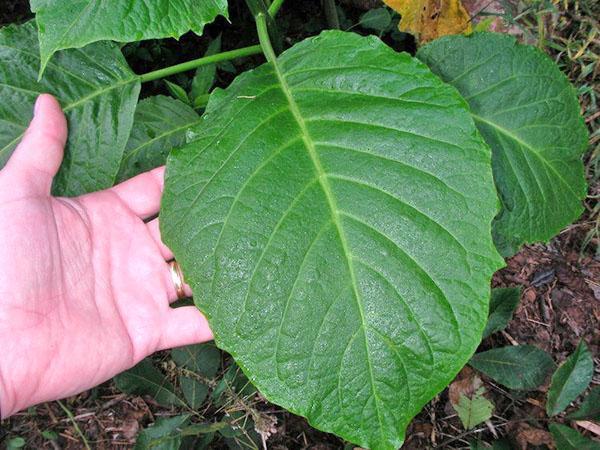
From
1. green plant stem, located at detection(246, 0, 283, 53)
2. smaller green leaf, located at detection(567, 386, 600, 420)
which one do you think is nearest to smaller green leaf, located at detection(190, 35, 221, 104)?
green plant stem, located at detection(246, 0, 283, 53)

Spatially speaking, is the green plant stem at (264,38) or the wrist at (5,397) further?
the green plant stem at (264,38)

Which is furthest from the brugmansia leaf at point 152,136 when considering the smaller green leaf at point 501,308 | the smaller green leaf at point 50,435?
the smaller green leaf at point 501,308

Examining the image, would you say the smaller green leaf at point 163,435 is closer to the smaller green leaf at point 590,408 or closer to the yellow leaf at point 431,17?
the smaller green leaf at point 590,408

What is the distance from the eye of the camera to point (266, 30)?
1293mm

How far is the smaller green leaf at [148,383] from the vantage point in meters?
1.61

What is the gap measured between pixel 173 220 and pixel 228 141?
169 millimetres

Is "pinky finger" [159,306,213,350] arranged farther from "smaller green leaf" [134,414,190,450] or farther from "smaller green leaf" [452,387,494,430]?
"smaller green leaf" [452,387,494,430]

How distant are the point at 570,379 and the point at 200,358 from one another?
0.96 meters

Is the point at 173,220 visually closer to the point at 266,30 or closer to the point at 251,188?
the point at 251,188

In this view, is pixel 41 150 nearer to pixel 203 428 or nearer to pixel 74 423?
pixel 203 428

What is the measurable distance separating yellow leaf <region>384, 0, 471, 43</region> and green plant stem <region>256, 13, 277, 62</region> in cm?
39

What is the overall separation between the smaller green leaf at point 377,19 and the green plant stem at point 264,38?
0.59 meters

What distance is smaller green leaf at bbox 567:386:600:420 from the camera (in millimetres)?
1510

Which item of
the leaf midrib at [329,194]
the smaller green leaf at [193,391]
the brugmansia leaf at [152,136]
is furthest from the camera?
the smaller green leaf at [193,391]
